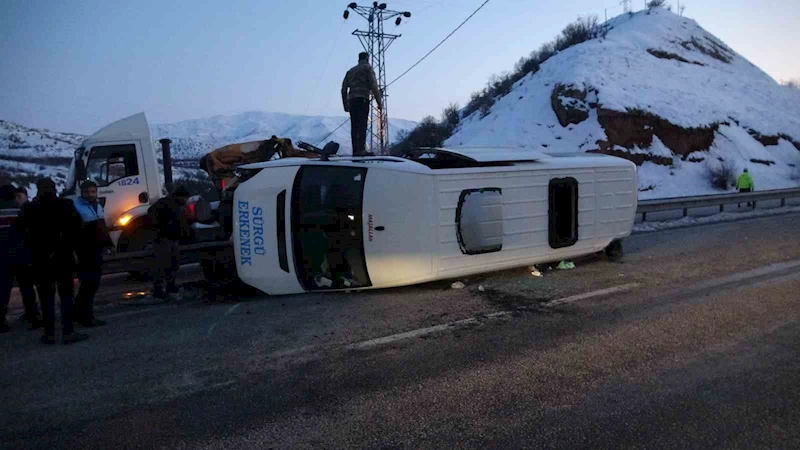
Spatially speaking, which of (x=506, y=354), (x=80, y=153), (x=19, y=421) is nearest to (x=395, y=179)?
(x=506, y=354)

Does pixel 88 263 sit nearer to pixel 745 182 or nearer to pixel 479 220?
pixel 479 220

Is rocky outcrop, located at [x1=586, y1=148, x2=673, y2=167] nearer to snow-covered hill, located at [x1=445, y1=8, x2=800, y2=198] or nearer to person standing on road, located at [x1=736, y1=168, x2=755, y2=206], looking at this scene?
snow-covered hill, located at [x1=445, y1=8, x2=800, y2=198]

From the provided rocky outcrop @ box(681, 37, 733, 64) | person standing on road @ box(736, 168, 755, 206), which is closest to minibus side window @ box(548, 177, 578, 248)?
person standing on road @ box(736, 168, 755, 206)

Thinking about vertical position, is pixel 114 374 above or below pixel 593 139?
below

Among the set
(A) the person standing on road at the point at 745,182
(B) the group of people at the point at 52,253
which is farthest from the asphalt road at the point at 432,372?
(A) the person standing on road at the point at 745,182

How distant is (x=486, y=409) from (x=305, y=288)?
3.72 metres

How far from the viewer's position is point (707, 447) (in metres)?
3.14

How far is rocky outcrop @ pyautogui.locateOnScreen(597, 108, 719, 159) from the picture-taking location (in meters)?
24.1

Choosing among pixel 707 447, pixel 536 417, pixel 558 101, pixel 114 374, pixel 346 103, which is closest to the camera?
pixel 707 447

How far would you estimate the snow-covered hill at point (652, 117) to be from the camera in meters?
24.1

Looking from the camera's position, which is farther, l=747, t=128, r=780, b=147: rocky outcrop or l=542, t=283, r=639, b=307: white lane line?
l=747, t=128, r=780, b=147: rocky outcrop

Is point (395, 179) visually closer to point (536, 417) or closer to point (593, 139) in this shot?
point (536, 417)

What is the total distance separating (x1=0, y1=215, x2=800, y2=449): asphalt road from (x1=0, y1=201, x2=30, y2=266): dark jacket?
0.78 metres

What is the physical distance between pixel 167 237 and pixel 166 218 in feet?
0.85
